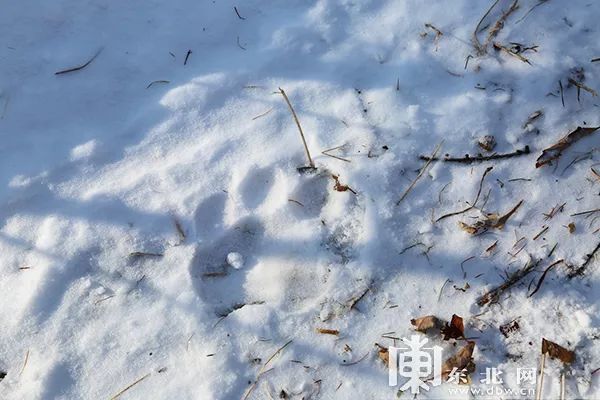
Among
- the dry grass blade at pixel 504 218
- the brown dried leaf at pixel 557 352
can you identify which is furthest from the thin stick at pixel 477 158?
the brown dried leaf at pixel 557 352

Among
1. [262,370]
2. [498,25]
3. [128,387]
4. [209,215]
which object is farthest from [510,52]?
[128,387]

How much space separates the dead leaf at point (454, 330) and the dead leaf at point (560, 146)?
0.76 meters

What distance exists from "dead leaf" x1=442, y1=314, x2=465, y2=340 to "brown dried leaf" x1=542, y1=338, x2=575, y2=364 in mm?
323

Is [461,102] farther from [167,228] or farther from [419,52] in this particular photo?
[167,228]

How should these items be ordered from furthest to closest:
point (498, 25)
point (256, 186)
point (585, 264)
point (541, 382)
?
point (498, 25)
point (256, 186)
point (585, 264)
point (541, 382)

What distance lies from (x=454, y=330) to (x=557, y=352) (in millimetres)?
408

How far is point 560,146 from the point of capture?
8.05ft

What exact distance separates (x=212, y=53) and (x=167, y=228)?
2.71 feet

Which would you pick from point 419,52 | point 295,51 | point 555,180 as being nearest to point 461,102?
point 419,52

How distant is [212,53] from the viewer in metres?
2.58

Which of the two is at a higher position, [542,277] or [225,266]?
[542,277]

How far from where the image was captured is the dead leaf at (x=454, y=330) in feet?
7.54

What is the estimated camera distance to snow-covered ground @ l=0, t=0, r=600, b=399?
228 cm

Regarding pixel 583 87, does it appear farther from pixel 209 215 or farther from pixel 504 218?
pixel 209 215
